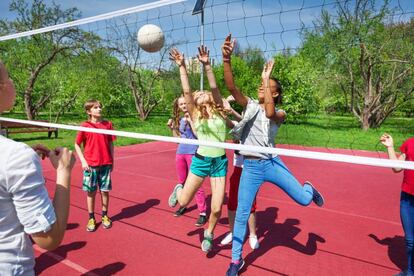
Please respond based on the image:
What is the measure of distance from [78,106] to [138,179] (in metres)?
17.0

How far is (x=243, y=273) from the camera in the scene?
11.1ft

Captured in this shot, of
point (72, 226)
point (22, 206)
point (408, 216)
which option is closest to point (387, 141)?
point (408, 216)

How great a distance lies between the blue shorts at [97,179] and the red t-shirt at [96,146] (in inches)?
3.0

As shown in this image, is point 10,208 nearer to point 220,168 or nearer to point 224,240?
point 220,168

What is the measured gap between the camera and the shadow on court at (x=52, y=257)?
11.4 ft

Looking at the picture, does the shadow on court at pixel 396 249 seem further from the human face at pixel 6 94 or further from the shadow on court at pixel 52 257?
the human face at pixel 6 94

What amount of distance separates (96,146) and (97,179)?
1.34 ft

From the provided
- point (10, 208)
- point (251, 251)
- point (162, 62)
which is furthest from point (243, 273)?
point (162, 62)

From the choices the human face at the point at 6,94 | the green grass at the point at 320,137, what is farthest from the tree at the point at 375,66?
the human face at the point at 6,94

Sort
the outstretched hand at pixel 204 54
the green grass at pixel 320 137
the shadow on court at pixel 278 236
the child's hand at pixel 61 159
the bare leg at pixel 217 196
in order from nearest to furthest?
1. the child's hand at pixel 61 159
2. the outstretched hand at pixel 204 54
3. the bare leg at pixel 217 196
4. the shadow on court at pixel 278 236
5. the green grass at pixel 320 137

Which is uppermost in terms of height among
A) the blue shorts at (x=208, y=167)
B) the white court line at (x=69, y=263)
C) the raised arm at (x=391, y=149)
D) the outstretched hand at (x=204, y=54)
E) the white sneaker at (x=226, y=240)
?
the outstretched hand at (x=204, y=54)

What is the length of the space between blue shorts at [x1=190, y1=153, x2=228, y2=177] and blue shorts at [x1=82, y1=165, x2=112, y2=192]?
4.27 ft

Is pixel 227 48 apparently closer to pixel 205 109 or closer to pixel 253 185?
pixel 205 109

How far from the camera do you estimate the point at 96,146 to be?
436cm
